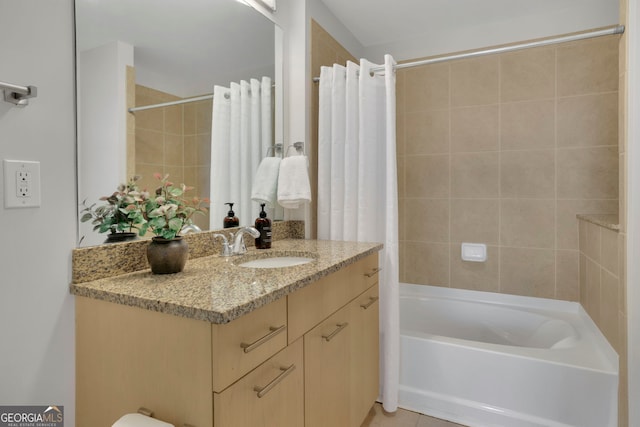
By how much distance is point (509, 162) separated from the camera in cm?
252

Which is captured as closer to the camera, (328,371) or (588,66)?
(328,371)

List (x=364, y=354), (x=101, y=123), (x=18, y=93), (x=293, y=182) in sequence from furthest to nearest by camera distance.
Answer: (x=293, y=182)
(x=364, y=354)
(x=101, y=123)
(x=18, y=93)

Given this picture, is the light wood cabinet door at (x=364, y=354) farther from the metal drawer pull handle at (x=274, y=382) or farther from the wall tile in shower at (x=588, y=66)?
the wall tile in shower at (x=588, y=66)

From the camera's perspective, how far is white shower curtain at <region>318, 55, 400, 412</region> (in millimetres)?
1891

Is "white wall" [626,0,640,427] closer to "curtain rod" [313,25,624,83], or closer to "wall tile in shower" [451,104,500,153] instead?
"curtain rod" [313,25,624,83]

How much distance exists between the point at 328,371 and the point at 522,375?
1.04 m

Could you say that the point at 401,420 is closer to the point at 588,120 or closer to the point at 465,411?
the point at 465,411

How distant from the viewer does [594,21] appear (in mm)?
2291

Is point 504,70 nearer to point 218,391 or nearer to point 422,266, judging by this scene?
point 422,266

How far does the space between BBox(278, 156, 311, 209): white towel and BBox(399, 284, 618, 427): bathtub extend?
0.99 m

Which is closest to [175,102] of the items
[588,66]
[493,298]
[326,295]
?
[326,295]

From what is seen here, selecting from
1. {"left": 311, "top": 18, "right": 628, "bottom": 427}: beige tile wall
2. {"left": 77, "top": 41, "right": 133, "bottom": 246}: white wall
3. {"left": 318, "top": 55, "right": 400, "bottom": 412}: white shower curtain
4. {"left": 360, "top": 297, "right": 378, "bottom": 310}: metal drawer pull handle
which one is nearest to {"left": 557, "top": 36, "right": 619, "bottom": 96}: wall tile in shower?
{"left": 311, "top": 18, "right": 628, "bottom": 427}: beige tile wall

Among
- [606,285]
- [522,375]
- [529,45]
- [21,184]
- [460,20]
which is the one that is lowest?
[522,375]

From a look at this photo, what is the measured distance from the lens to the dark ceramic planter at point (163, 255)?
1.13 m
